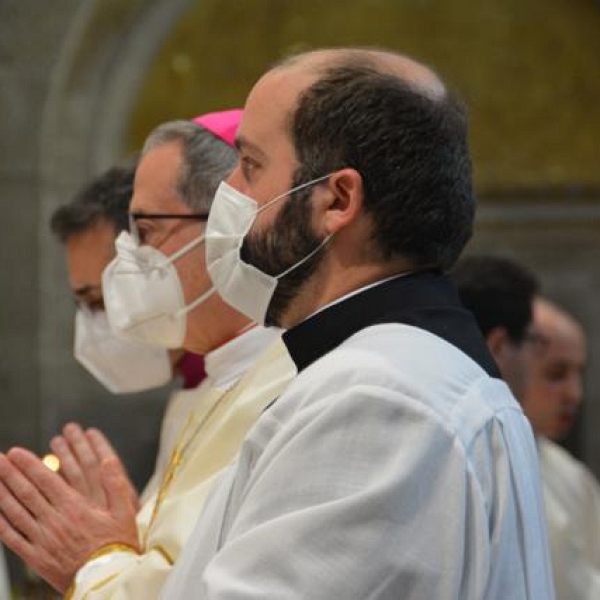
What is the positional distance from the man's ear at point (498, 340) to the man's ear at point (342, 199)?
232 centimetres

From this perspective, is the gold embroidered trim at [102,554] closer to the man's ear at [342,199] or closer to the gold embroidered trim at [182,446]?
the gold embroidered trim at [182,446]

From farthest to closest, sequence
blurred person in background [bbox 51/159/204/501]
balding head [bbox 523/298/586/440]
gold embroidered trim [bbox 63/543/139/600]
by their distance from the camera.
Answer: balding head [bbox 523/298/586/440], blurred person in background [bbox 51/159/204/501], gold embroidered trim [bbox 63/543/139/600]

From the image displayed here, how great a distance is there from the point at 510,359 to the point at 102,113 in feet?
9.34

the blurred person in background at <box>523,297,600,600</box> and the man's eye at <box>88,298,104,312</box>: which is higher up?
the man's eye at <box>88,298,104,312</box>

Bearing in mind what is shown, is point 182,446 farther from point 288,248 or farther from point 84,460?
point 288,248

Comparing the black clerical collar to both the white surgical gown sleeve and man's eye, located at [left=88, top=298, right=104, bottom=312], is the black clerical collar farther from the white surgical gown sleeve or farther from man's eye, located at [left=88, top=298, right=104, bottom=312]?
man's eye, located at [left=88, top=298, right=104, bottom=312]

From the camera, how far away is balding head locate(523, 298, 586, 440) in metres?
5.61

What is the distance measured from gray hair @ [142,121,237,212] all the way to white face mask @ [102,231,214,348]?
0.32 ft

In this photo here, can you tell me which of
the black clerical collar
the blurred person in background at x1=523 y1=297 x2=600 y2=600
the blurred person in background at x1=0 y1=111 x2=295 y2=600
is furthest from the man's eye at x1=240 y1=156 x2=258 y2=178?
the blurred person in background at x1=523 y1=297 x2=600 y2=600

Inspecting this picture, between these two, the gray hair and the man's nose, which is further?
the man's nose

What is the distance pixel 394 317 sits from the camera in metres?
2.42

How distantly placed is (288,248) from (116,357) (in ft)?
5.20

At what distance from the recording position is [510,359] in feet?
15.6

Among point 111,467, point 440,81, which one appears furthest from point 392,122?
point 111,467
